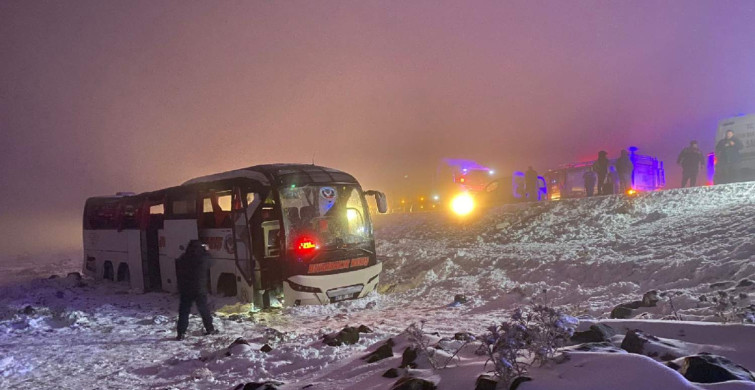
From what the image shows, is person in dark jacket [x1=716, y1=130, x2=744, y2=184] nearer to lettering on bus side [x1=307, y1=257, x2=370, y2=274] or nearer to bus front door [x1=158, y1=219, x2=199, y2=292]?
lettering on bus side [x1=307, y1=257, x2=370, y2=274]

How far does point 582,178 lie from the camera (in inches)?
1101

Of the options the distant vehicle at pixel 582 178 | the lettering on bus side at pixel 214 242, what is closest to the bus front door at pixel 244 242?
the lettering on bus side at pixel 214 242

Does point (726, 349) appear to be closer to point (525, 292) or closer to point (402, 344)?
point (402, 344)

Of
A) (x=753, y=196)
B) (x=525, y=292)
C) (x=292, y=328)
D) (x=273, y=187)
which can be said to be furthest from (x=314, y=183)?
(x=753, y=196)

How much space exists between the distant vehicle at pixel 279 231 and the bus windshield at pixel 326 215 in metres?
0.02

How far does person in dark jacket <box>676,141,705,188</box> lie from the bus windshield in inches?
561

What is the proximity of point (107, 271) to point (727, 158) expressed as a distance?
2345 cm

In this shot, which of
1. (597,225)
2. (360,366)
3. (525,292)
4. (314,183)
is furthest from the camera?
(597,225)

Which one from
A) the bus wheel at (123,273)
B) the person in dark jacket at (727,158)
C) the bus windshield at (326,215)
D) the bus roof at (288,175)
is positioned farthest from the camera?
the person in dark jacket at (727,158)

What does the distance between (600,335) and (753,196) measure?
12.9 meters

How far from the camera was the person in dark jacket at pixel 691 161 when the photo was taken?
63.7 feet

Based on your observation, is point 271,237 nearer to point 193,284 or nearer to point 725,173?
point 193,284

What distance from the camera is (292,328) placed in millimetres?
9461

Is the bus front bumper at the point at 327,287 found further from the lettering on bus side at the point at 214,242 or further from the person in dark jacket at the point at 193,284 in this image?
the lettering on bus side at the point at 214,242
